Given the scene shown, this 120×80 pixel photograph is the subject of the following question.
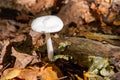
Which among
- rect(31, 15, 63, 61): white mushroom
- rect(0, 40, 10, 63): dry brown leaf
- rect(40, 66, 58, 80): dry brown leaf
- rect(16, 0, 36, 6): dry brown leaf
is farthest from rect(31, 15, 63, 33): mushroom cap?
rect(16, 0, 36, 6): dry brown leaf

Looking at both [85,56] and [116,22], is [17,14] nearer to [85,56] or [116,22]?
[116,22]

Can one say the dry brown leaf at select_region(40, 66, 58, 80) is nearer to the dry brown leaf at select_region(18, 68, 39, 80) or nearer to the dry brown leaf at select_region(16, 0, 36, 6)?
the dry brown leaf at select_region(18, 68, 39, 80)

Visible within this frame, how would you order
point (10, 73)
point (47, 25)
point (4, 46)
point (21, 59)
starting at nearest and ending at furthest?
1. point (47, 25)
2. point (10, 73)
3. point (21, 59)
4. point (4, 46)

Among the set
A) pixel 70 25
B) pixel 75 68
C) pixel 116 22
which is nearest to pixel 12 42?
pixel 70 25

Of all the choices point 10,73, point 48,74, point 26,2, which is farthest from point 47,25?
point 26,2

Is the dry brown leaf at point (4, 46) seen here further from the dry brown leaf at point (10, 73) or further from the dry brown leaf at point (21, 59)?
the dry brown leaf at point (10, 73)

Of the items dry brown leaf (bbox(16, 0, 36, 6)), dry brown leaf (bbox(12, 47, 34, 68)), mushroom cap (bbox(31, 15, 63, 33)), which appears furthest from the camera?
dry brown leaf (bbox(16, 0, 36, 6))

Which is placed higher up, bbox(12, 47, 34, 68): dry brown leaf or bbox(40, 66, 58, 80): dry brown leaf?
bbox(12, 47, 34, 68): dry brown leaf

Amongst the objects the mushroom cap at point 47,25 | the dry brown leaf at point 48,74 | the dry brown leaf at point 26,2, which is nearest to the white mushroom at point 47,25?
the mushroom cap at point 47,25

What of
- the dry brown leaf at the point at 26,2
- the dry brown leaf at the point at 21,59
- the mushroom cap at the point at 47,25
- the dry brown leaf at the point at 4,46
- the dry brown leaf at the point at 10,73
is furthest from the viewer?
the dry brown leaf at the point at 26,2

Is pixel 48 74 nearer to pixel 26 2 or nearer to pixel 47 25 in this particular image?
pixel 47 25

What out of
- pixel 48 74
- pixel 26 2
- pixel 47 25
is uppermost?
pixel 26 2
